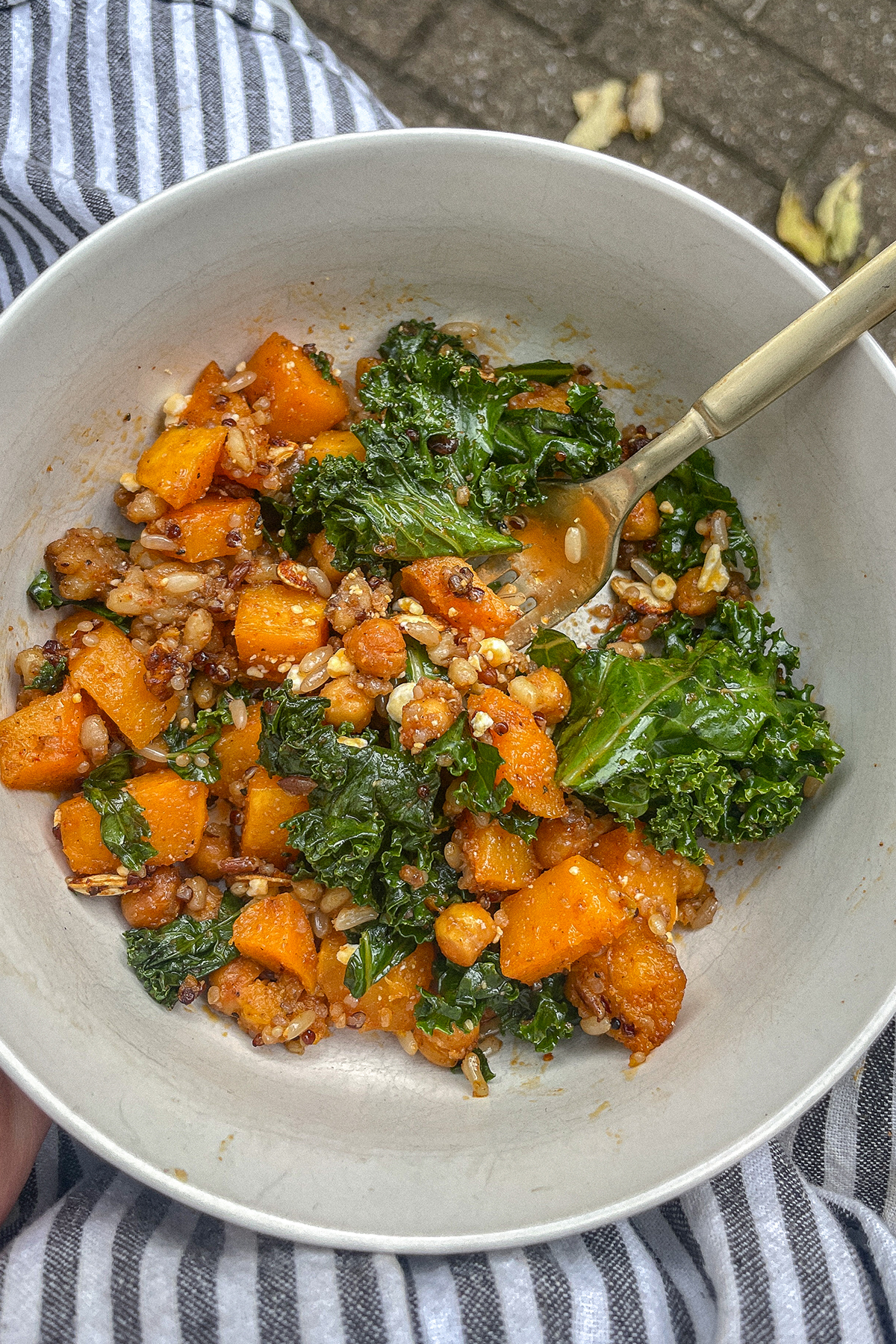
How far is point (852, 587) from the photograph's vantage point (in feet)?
9.95

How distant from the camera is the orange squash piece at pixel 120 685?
2.85 m

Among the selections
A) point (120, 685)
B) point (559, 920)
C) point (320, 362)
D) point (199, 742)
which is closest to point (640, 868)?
point (559, 920)

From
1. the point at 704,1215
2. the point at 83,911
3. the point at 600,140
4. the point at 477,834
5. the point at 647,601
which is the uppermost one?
the point at 600,140

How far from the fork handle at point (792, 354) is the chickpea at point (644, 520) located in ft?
1.09

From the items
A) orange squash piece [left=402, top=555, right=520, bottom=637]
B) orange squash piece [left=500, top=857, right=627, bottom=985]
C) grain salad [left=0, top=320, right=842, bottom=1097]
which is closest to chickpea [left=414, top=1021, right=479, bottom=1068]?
grain salad [left=0, top=320, right=842, bottom=1097]

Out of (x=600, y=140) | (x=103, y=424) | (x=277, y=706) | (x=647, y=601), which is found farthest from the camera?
(x=600, y=140)

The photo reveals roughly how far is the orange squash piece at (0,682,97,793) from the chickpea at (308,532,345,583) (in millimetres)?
803

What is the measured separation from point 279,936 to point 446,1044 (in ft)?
1.93

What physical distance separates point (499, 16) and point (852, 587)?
10.3 ft

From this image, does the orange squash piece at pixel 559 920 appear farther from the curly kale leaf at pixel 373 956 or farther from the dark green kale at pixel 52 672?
the dark green kale at pixel 52 672

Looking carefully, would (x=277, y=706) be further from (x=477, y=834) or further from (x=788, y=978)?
(x=788, y=978)

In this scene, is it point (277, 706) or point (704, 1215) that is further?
point (704, 1215)

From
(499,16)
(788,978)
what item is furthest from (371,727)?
(499,16)

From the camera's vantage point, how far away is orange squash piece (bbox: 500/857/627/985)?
107 inches
